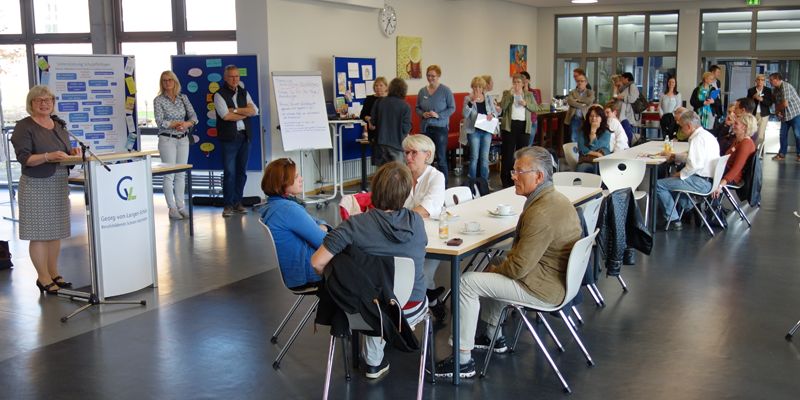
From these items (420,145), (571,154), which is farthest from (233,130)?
(420,145)

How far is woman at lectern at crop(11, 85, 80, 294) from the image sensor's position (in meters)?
5.46

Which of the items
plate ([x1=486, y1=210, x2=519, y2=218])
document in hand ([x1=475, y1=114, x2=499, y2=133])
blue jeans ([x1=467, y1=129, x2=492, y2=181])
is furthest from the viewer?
blue jeans ([x1=467, y1=129, x2=492, y2=181])

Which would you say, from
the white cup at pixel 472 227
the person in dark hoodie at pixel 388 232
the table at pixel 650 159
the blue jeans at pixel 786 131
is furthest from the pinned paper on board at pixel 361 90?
the blue jeans at pixel 786 131

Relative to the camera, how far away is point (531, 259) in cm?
389

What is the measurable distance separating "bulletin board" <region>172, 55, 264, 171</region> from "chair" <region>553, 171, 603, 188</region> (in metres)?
4.12

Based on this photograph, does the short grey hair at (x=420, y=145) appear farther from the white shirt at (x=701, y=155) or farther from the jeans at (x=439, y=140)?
the jeans at (x=439, y=140)

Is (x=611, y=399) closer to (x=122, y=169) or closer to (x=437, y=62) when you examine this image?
(x=122, y=169)

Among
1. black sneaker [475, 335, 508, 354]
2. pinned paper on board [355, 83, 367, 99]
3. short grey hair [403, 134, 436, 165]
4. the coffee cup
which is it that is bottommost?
black sneaker [475, 335, 508, 354]

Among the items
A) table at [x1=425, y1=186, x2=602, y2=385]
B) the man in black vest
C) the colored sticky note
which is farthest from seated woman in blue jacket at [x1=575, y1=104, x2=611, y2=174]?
the colored sticky note

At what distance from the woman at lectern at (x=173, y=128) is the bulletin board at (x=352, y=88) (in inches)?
95.3

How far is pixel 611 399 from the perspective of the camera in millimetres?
3848

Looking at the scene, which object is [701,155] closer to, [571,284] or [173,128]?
[571,284]

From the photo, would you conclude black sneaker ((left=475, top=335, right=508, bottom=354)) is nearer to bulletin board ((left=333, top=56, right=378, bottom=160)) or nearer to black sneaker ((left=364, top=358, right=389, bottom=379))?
black sneaker ((left=364, top=358, right=389, bottom=379))

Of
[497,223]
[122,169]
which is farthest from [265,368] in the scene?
[122,169]
